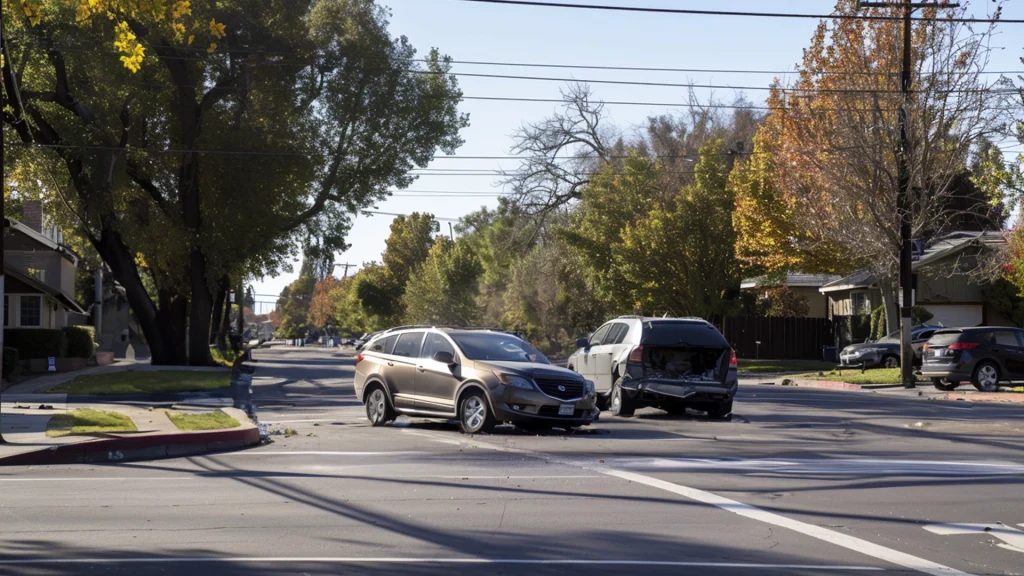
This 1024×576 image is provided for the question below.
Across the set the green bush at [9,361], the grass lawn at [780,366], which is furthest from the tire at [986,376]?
the green bush at [9,361]

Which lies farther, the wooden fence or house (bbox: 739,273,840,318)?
house (bbox: 739,273,840,318)

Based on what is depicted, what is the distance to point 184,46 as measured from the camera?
3612 centimetres

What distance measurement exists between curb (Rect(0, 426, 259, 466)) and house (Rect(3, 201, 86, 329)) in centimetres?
2528

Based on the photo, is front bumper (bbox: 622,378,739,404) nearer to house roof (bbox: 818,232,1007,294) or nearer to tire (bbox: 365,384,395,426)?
tire (bbox: 365,384,395,426)

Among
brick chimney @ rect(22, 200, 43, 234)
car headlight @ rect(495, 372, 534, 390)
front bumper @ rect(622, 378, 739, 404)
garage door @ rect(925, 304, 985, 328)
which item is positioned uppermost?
brick chimney @ rect(22, 200, 43, 234)

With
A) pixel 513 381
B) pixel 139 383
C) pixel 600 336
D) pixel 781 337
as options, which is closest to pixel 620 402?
pixel 600 336

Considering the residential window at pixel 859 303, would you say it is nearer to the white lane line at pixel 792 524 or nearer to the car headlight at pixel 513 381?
the car headlight at pixel 513 381

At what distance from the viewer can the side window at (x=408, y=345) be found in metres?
18.2

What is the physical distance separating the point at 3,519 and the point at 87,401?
632 inches

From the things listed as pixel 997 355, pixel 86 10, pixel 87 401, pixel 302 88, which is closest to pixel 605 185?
pixel 302 88

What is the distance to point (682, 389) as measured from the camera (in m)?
19.5

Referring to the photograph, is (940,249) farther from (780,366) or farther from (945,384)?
(945,384)

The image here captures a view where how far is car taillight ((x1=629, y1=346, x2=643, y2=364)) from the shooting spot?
64.3 ft

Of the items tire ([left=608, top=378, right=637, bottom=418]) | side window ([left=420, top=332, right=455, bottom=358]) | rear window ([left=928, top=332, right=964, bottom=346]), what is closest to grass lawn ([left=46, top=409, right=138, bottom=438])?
side window ([left=420, top=332, right=455, bottom=358])
